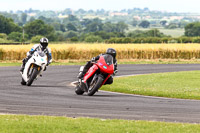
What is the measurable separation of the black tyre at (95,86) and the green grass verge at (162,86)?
222 cm

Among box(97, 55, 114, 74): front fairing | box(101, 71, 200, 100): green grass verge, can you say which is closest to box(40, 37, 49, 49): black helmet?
box(101, 71, 200, 100): green grass verge

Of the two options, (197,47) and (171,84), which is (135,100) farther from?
(197,47)

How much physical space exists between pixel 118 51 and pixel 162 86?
2464 cm

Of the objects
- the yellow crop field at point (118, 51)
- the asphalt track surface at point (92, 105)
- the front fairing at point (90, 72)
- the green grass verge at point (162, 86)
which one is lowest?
the yellow crop field at point (118, 51)

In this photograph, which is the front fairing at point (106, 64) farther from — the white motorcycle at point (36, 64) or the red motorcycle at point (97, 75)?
the white motorcycle at point (36, 64)

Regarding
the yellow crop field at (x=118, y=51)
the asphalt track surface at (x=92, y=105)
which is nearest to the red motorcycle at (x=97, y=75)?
the asphalt track surface at (x=92, y=105)

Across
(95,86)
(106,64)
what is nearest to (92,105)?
(95,86)

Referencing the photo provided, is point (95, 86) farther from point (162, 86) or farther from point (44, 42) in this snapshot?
point (162, 86)

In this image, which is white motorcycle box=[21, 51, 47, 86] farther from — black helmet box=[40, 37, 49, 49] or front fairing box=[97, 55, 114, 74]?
front fairing box=[97, 55, 114, 74]

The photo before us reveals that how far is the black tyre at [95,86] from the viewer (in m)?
18.2

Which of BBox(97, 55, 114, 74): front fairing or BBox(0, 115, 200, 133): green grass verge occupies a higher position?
BBox(97, 55, 114, 74): front fairing

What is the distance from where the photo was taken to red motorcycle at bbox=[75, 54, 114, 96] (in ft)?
59.7

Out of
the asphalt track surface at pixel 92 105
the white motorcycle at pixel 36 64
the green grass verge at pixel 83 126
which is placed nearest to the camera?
the green grass verge at pixel 83 126

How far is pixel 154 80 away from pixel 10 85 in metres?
7.05
